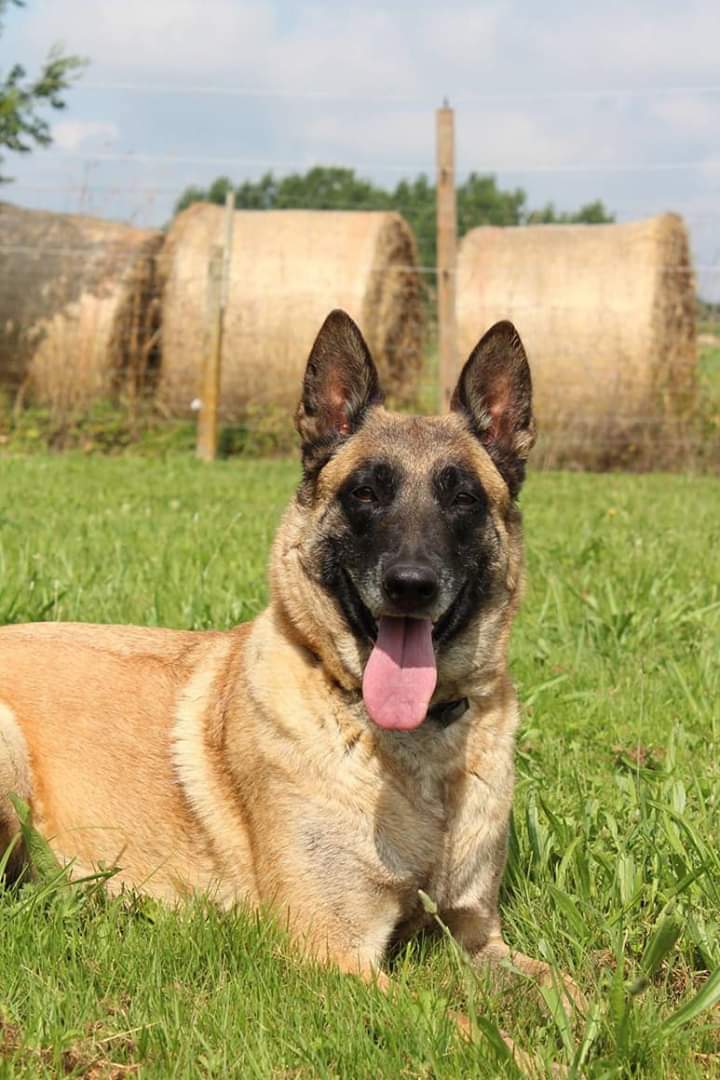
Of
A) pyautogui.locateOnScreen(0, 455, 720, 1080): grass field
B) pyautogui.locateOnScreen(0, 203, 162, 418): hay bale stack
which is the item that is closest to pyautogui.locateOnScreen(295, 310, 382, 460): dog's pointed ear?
pyautogui.locateOnScreen(0, 455, 720, 1080): grass field

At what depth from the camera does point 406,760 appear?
9.70 feet

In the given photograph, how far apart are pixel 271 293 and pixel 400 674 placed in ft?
38.4

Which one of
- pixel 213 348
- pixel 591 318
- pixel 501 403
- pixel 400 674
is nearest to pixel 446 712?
pixel 400 674

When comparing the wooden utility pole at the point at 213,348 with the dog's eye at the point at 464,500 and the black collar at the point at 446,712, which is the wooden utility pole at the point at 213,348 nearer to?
the dog's eye at the point at 464,500

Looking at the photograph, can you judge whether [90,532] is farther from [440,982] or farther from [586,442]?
[586,442]

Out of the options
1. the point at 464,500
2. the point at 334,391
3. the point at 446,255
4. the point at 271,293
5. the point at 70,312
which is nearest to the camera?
the point at 464,500

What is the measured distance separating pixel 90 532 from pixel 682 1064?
5359 mm

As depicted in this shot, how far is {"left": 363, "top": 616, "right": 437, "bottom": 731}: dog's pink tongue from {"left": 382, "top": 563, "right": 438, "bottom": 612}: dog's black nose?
9 centimetres

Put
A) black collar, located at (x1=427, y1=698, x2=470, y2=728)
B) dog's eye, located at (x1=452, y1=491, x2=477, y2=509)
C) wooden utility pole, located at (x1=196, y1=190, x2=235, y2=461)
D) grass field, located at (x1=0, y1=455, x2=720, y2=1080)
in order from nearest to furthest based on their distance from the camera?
grass field, located at (x1=0, y1=455, x2=720, y2=1080) < black collar, located at (x1=427, y1=698, x2=470, y2=728) < dog's eye, located at (x1=452, y1=491, x2=477, y2=509) < wooden utility pole, located at (x1=196, y1=190, x2=235, y2=461)

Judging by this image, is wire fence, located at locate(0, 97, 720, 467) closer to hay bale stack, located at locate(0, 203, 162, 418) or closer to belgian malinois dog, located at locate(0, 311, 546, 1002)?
hay bale stack, located at locate(0, 203, 162, 418)

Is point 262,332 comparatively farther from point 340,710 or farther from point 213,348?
point 340,710

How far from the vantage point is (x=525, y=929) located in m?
2.99

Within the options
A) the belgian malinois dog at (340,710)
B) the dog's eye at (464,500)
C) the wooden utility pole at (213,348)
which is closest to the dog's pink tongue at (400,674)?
the belgian malinois dog at (340,710)

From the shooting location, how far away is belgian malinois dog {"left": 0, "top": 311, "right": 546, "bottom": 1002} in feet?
9.41
